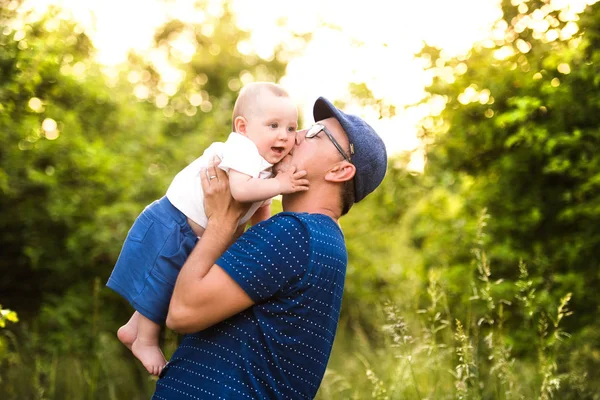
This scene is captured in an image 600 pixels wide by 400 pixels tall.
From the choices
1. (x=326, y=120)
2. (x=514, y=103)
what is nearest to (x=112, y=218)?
(x=514, y=103)

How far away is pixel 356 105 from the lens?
5.18 m

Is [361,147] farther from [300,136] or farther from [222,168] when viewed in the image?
[222,168]

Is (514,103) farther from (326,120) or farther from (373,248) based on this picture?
(373,248)

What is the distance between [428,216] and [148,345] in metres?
3.39

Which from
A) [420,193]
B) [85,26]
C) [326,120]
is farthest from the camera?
[85,26]

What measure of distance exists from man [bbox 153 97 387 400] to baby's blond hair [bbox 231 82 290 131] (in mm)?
328

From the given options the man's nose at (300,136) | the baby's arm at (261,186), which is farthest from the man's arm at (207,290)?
the man's nose at (300,136)

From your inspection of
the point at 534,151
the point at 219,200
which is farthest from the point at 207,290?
the point at 534,151

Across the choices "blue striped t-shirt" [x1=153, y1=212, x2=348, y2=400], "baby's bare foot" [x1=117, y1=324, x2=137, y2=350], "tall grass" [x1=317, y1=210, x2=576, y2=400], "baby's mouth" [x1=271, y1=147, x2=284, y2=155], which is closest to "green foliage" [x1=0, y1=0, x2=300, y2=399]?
"tall grass" [x1=317, y1=210, x2=576, y2=400]

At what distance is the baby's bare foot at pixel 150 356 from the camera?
8.09 feet

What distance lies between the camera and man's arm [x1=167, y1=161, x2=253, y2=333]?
214cm

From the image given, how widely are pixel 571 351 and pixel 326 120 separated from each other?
2.69 m

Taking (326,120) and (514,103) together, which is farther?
(514,103)

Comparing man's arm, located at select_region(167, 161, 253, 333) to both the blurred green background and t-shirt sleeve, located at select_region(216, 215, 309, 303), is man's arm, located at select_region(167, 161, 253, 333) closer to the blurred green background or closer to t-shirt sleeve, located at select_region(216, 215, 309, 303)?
t-shirt sleeve, located at select_region(216, 215, 309, 303)
